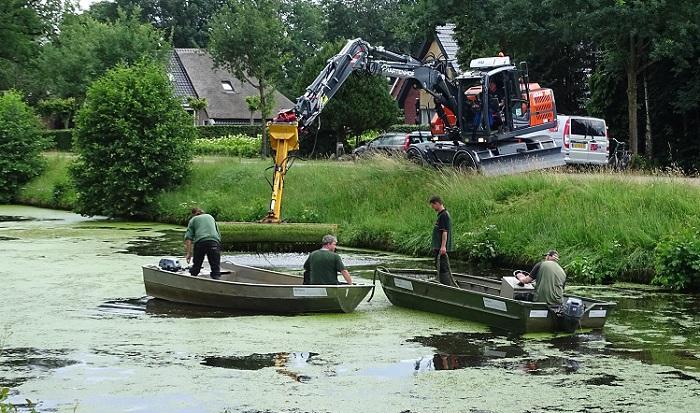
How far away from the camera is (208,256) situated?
1989cm

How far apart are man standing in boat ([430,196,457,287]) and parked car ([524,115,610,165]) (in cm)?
1526

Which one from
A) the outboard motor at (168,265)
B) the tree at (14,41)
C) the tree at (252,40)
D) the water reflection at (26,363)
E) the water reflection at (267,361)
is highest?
the tree at (14,41)

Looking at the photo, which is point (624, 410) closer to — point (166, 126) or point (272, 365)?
point (272, 365)

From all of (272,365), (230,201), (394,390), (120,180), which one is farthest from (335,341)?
(120,180)

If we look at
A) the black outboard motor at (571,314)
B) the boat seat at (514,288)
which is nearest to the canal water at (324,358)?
the black outboard motor at (571,314)

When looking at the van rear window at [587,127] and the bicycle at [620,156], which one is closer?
the van rear window at [587,127]

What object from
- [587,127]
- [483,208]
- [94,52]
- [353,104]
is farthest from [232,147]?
[483,208]

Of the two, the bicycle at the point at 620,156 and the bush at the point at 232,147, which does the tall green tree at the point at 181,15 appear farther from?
the bicycle at the point at 620,156

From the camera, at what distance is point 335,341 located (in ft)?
53.6

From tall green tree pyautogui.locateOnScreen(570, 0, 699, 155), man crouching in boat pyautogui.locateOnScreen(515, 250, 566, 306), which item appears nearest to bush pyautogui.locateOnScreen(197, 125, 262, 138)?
tall green tree pyautogui.locateOnScreen(570, 0, 699, 155)

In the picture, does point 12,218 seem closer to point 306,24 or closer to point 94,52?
point 94,52

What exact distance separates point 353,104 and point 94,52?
1641 cm

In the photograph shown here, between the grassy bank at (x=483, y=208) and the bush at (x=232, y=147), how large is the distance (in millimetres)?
13054

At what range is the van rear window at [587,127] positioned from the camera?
34750 millimetres
